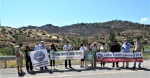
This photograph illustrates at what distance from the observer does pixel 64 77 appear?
1567 centimetres

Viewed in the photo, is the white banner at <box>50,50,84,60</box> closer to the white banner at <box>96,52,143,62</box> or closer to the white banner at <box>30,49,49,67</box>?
the white banner at <box>30,49,49,67</box>

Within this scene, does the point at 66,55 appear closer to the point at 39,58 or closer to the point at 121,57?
the point at 39,58

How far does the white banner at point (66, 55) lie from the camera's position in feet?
63.9

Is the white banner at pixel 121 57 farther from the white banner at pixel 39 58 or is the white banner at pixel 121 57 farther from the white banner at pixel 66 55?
the white banner at pixel 39 58

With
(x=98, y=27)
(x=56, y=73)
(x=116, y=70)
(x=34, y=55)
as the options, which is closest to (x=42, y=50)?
(x=34, y=55)

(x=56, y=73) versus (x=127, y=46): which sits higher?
(x=127, y=46)

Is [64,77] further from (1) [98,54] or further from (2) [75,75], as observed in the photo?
(1) [98,54]

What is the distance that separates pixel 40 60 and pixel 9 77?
325cm

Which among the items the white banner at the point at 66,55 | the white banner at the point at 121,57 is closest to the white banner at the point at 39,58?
the white banner at the point at 66,55

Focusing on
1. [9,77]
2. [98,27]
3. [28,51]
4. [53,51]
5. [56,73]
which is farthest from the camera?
[98,27]

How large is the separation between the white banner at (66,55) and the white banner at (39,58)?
72 cm

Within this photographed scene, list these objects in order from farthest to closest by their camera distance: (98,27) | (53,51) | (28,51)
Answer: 1. (98,27)
2. (53,51)
3. (28,51)

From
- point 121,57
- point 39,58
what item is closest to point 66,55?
point 39,58

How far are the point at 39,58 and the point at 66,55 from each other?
2.10 metres
